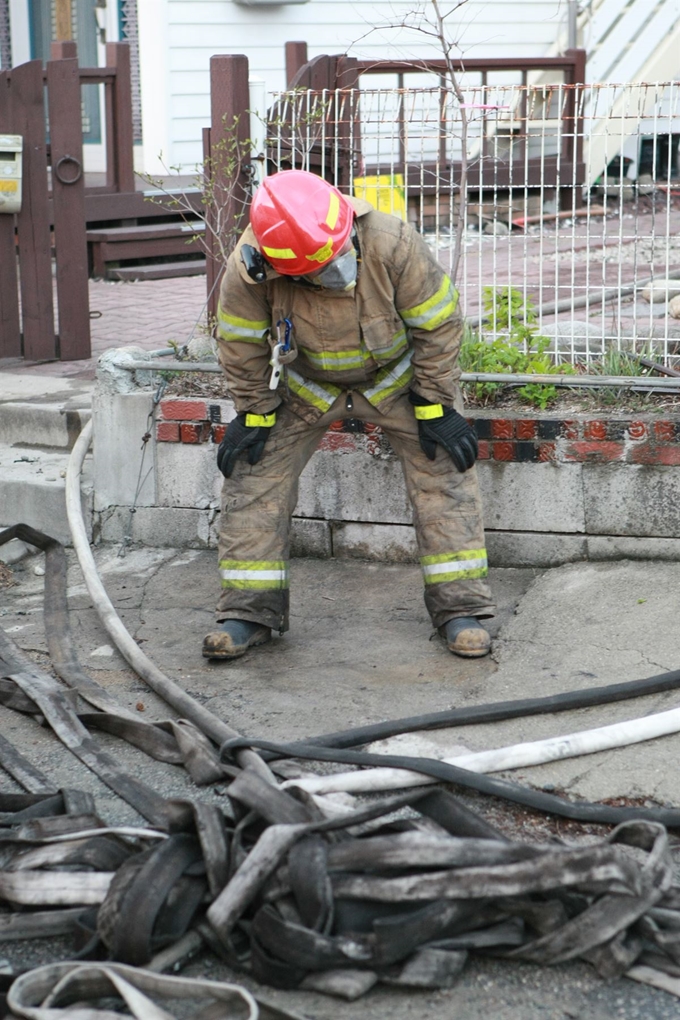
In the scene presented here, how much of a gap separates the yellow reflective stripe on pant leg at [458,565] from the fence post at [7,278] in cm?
401

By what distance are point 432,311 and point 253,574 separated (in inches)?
45.3

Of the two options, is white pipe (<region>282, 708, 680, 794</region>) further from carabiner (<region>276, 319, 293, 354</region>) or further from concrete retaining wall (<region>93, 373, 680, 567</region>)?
carabiner (<region>276, 319, 293, 354</region>)

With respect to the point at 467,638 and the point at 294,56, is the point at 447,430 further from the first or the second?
the point at 294,56

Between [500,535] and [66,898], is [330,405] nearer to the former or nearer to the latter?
[500,535]

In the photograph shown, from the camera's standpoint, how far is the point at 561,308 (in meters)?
7.20

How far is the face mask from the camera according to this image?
12.7 ft

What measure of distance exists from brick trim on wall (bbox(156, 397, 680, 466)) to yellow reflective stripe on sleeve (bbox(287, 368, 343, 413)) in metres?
0.55

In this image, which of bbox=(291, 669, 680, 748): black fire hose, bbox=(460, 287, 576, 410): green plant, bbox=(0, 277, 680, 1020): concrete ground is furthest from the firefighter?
bbox=(460, 287, 576, 410): green plant

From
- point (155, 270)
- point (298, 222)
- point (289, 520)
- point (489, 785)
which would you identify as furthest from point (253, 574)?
point (155, 270)

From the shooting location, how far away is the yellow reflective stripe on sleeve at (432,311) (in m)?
4.05

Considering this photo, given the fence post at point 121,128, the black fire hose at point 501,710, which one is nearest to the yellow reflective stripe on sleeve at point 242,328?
the black fire hose at point 501,710

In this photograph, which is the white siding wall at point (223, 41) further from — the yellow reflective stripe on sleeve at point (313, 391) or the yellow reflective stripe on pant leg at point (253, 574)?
the yellow reflective stripe on pant leg at point (253, 574)

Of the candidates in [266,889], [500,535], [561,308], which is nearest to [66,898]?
[266,889]

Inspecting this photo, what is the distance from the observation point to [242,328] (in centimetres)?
414
